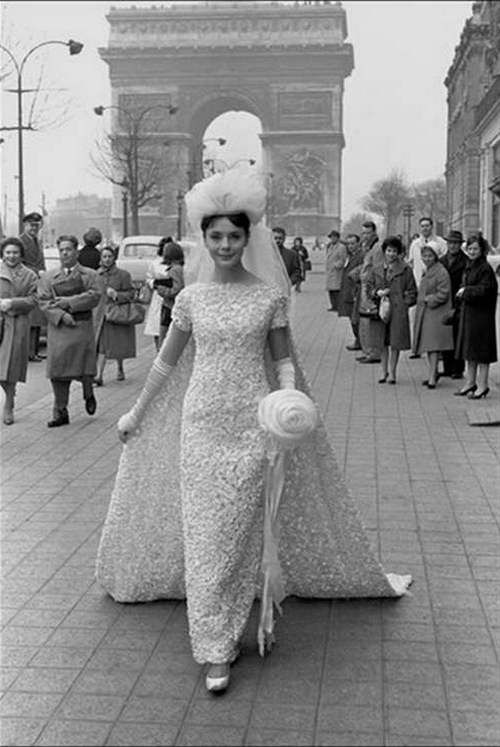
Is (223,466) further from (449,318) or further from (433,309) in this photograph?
(433,309)

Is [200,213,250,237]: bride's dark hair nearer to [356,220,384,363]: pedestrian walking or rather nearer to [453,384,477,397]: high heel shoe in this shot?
[453,384,477,397]: high heel shoe

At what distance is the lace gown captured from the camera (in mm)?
4500

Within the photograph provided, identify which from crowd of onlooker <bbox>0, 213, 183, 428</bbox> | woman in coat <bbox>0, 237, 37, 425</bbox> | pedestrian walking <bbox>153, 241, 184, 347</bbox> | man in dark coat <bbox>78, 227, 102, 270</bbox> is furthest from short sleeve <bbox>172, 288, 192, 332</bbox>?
man in dark coat <bbox>78, 227, 102, 270</bbox>

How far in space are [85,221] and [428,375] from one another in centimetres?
8614

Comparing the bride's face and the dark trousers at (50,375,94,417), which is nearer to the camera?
the bride's face

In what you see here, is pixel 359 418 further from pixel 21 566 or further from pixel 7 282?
pixel 21 566

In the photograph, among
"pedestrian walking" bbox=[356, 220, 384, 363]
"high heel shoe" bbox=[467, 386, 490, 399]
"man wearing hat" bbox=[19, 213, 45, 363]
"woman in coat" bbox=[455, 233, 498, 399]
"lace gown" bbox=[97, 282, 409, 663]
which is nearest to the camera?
"lace gown" bbox=[97, 282, 409, 663]

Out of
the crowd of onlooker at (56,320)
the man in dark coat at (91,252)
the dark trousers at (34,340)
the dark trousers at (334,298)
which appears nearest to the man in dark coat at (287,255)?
the man in dark coat at (91,252)

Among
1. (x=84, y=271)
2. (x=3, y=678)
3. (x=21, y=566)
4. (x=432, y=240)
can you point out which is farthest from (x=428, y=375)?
(x=3, y=678)

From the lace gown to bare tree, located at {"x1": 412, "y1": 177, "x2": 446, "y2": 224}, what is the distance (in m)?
80.8

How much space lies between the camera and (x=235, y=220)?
462 centimetres

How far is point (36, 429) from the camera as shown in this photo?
10211 millimetres

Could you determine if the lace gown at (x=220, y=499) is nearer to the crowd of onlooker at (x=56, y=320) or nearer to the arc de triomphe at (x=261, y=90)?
the crowd of onlooker at (x=56, y=320)

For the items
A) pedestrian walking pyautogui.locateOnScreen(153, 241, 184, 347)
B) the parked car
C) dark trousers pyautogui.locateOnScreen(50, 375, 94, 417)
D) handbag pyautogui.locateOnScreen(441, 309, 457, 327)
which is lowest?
dark trousers pyautogui.locateOnScreen(50, 375, 94, 417)
